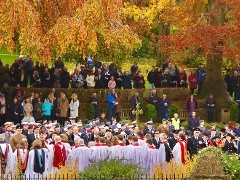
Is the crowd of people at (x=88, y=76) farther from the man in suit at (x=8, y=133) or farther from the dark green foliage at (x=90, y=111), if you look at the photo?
the man in suit at (x=8, y=133)

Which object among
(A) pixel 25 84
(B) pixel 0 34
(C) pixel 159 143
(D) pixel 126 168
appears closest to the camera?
(D) pixel 126 168

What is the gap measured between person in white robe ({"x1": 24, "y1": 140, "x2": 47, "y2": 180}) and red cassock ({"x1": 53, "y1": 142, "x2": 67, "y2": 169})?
38 centimetres

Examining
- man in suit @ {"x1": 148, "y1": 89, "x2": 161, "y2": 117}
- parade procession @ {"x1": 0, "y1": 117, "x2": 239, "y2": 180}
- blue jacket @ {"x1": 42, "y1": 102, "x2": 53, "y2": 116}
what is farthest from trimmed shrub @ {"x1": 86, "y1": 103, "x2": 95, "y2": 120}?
parade procession @ {"x1": 0, "y1": 117, "x2": 239, "y2": 180}

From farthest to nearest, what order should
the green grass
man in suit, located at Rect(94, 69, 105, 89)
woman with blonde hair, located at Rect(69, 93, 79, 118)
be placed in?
the green grass
man in suit, located at Rect(94, 69, 105, 89)
woman with blonde hair, located at Rect(69, 93, 79, 118)

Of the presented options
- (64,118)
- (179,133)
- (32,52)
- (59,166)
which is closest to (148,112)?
(64,118)

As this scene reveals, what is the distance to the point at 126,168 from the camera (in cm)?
2414

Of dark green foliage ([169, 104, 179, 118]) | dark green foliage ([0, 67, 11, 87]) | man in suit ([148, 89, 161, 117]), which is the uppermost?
dark green foliage ([0, 67, 11, 87])

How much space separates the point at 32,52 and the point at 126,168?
33.4 ft

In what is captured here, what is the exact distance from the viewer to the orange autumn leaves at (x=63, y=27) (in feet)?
108

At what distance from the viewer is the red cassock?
87.7ft

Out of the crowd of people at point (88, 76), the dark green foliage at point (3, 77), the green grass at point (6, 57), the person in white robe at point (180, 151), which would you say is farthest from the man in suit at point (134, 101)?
the green grass at point (6, 57)

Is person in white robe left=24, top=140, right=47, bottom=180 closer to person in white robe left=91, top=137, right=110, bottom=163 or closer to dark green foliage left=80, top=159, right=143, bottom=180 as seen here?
person in white robe left=91, top=137, right=110, bottom=163

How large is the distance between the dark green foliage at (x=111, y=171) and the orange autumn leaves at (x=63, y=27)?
954 cm

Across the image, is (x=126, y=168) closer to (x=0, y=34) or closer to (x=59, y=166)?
(x=59, y=166)
